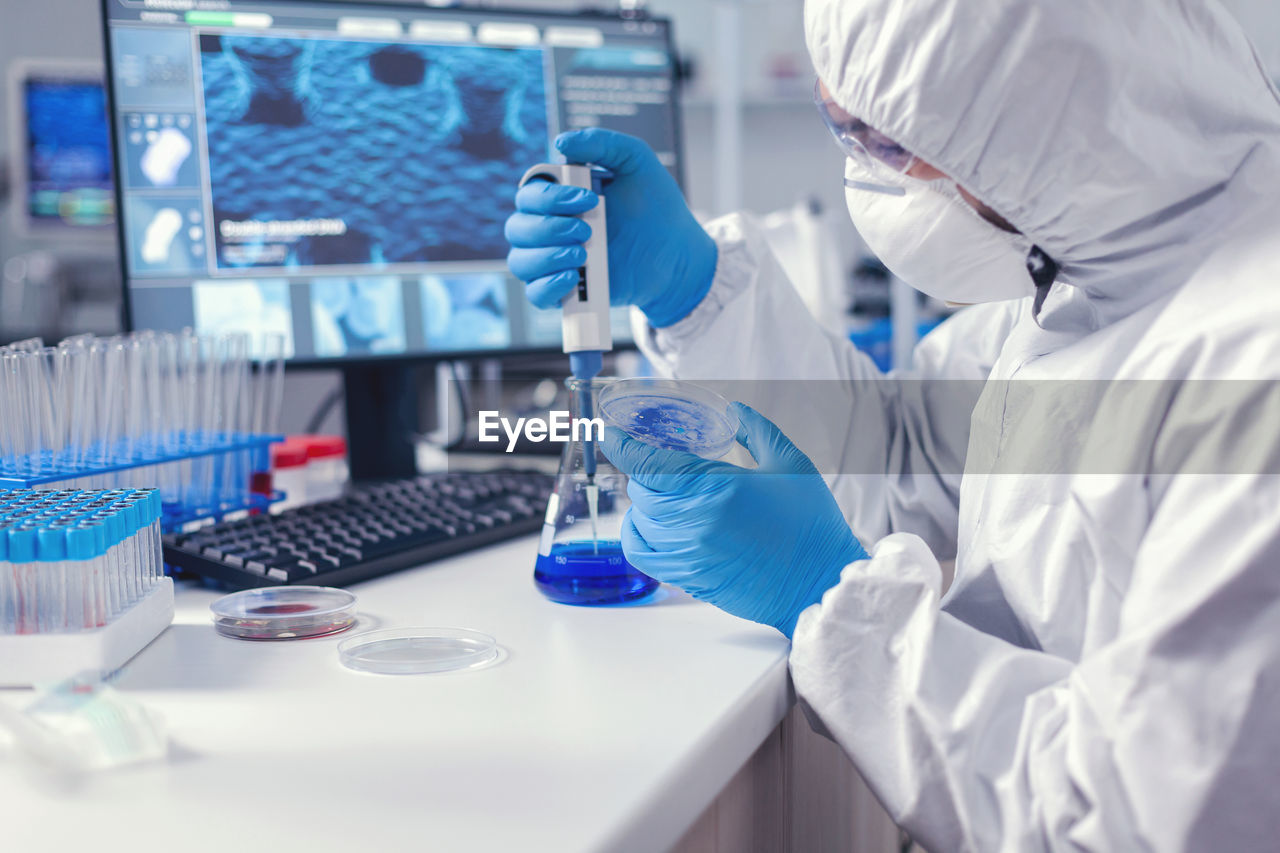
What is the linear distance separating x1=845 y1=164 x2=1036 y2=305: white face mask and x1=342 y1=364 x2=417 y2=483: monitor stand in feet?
2.27

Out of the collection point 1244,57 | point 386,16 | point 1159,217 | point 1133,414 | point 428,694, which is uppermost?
point 386,16

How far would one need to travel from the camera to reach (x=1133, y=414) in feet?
2.19

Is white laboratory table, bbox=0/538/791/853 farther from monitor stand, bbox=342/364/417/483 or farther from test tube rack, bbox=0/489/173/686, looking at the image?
monitor stand, bbox=342/364/417/483

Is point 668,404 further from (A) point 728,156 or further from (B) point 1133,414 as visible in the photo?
(A) point 728,156

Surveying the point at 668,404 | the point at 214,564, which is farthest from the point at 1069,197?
the point at 214,564

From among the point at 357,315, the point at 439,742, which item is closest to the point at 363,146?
the point at 357,315

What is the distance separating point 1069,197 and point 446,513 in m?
0.64

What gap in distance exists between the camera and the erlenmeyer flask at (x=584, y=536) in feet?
2.75

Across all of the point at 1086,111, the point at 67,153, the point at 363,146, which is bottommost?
the point at 1086,111

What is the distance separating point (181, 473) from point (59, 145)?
8.77 ft

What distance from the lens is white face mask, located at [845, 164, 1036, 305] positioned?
0.79m

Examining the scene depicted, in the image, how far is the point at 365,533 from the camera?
0.94 m

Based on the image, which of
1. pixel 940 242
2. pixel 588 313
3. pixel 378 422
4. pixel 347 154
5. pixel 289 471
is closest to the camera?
pixel 940 242

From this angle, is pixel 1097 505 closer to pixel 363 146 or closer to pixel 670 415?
pixel 670 415
